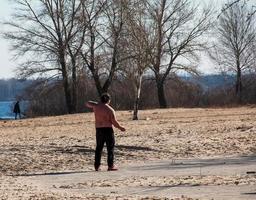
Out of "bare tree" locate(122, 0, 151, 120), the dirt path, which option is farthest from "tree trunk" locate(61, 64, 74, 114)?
the dirt path

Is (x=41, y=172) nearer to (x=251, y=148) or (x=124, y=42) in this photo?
(x=251, y=148)

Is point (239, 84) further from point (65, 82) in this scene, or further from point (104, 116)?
point (104, 116)

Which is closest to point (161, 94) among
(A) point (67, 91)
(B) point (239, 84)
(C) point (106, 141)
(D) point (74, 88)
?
(D) point (74, 88)

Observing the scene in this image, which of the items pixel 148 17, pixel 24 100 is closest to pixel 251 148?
pixel 148 17

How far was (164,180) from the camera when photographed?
45.8 feet

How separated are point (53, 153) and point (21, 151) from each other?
3.29 feet

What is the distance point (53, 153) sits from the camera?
19.6 m

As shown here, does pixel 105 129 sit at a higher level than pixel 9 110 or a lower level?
lower

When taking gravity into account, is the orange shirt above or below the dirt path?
above

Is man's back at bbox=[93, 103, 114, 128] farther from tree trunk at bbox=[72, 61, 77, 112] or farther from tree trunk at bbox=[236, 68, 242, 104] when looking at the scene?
tree trunk at bbox=[236, 68, 242, 104]

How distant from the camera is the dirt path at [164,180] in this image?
11.8 metres

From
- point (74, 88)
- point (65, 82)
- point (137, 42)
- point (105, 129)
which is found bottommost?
point (105, 129)

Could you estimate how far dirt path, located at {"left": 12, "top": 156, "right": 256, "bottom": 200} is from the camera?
1180 centimetres

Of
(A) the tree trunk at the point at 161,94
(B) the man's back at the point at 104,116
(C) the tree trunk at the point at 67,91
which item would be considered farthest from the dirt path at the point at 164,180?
(A) the tree trunk at the point at 161,94
